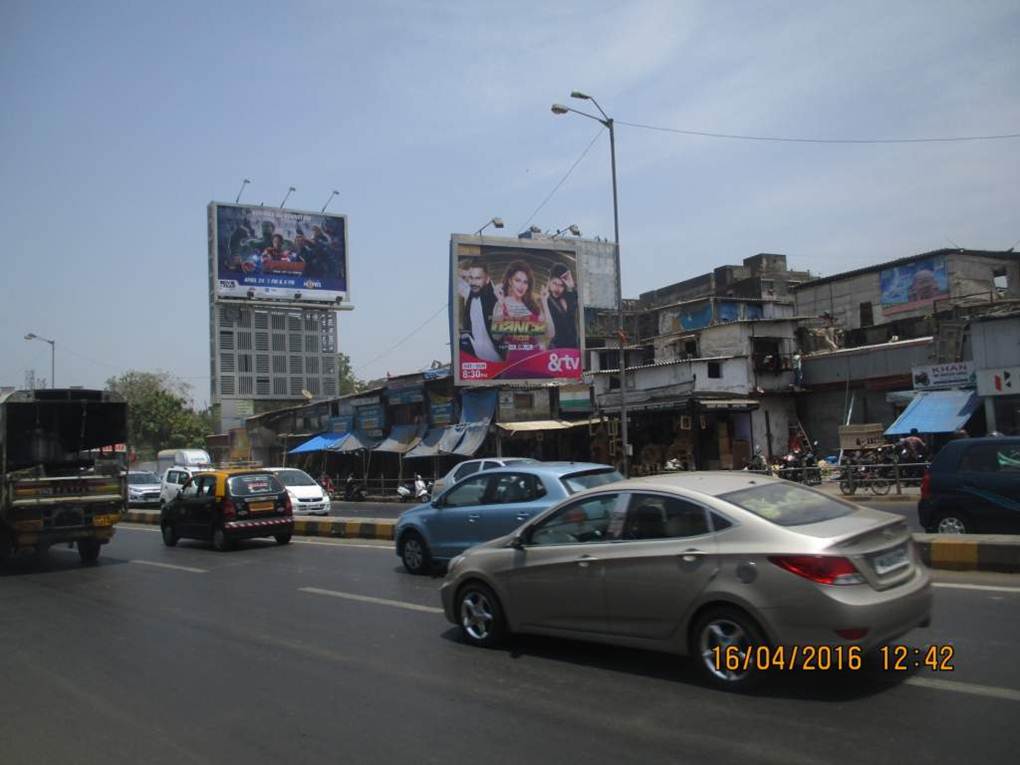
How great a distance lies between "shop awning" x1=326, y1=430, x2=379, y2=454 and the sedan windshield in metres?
13.2

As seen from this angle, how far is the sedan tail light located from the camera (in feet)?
16.6

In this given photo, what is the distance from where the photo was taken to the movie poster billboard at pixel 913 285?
120ft

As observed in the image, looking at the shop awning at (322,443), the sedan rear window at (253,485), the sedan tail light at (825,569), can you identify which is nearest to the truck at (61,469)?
the sedan rear window at (253,485)

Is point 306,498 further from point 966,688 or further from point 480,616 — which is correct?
point 966,688

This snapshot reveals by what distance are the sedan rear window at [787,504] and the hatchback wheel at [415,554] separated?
6.25m

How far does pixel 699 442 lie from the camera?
99.9ft

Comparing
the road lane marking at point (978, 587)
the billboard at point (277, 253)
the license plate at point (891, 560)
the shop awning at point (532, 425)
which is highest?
the billboard at point (277, 253)

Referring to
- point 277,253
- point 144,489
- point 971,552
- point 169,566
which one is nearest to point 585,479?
point 971,552

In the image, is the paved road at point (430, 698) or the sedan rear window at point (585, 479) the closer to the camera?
the paved road at point (430, 698)

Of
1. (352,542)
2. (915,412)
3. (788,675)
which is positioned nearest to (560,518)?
(788,675)

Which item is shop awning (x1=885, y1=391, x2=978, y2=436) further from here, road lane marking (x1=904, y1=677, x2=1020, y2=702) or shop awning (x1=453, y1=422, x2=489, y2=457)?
road lane marking (x1=904, y1=677, x2=1020, y2=702)

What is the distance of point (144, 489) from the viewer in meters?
33.2

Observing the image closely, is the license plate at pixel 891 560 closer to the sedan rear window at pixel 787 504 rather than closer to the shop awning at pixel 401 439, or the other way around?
the sedan rear window at pixel 787 504

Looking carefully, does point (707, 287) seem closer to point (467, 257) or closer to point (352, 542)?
point (467, 257)
